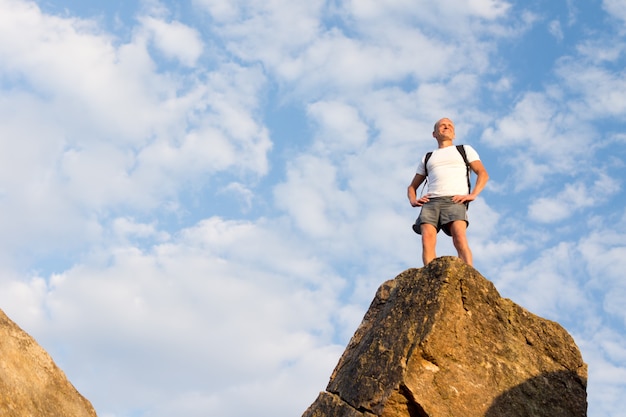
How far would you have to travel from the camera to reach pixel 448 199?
468 inches

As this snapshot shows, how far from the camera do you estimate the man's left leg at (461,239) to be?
461 inches

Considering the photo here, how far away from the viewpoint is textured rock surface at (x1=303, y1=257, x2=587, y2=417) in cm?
1010

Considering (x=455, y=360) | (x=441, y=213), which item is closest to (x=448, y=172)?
(x=441, y=213)

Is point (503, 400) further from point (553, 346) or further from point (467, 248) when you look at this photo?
point (467, 248)

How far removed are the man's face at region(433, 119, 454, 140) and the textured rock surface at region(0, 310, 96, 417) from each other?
23.1 feet

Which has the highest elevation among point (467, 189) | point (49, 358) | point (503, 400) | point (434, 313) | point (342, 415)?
point (467, 189)

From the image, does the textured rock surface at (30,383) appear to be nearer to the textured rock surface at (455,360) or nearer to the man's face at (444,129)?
the textured rock surface at (455,360)

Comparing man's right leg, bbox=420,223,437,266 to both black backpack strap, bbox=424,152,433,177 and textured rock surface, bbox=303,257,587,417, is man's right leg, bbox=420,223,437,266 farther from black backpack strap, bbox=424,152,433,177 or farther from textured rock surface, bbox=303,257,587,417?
black backpack strap, bbox=424,152,433,177

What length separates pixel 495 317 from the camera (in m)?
11.0

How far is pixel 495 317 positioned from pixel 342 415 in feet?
8.51

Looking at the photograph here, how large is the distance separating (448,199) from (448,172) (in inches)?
17.5

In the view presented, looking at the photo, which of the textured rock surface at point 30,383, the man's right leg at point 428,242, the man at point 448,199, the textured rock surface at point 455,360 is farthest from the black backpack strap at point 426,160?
the textured rock surface at point 30,383

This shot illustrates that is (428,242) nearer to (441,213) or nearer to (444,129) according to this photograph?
(441,213)

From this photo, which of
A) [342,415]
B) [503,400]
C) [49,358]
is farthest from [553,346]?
[49,358]
